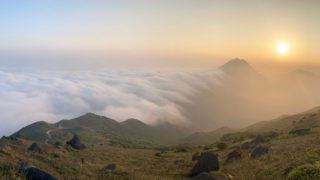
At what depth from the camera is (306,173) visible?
1809cm

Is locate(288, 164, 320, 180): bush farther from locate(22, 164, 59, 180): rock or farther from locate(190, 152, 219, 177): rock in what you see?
locate(22, 164, 59, 180): rock

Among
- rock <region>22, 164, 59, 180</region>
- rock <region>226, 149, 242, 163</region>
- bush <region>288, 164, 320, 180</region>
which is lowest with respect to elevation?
rock <region>226, 149, 242, 163</region>

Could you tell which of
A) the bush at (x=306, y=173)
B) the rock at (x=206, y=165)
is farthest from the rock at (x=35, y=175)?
the bush at (x=306, y=173)

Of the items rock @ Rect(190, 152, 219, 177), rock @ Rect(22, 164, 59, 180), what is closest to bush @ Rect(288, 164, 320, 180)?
rock @ Rect(190, 152, 219, 177)

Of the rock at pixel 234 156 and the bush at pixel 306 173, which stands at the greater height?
the bush at pixel 306 173

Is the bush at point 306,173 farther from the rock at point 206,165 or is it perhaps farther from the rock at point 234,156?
the rock at point 234,156

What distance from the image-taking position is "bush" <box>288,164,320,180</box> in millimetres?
17422

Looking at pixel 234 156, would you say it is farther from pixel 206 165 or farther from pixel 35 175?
pixel 35 175

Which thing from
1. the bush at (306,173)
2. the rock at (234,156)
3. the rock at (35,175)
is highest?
the rock at (35,175)

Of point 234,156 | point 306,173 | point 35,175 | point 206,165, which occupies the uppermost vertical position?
point 35,175

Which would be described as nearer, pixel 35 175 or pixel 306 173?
pixel 35 175

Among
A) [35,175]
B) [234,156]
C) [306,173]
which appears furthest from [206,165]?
[35,175]

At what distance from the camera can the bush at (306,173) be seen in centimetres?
1742

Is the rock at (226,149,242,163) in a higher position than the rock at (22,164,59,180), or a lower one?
lower
